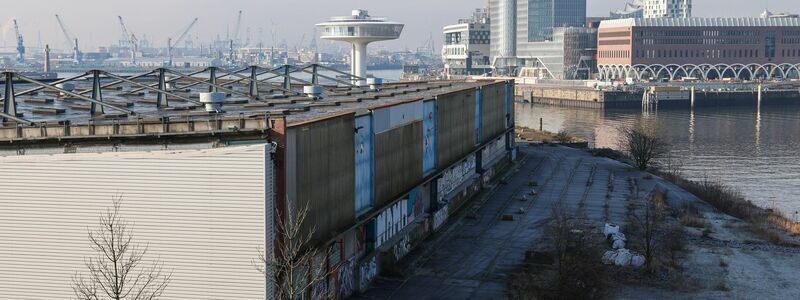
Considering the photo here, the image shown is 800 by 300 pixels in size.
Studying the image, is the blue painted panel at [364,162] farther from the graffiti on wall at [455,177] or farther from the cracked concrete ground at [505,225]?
the graffiti on wall at [455,177]

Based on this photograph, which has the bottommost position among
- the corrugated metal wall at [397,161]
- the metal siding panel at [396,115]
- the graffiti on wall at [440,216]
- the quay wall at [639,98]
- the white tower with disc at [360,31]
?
the graffiti on wall at [440,216]

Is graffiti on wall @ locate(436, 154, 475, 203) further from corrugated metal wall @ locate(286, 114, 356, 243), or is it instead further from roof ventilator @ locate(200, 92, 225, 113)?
corrugated metal wall @ locate(286, 114, 356, 243)

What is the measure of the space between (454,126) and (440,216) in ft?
24.6

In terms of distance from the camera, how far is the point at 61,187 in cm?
2853

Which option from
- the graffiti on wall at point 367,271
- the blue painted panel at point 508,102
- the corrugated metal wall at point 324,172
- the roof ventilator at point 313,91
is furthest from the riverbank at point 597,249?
the blue painted panel at point 508,102

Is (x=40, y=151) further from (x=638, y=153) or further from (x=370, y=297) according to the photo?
(x=638, y=153)

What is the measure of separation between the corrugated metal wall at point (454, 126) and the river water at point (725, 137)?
→ 19040 mm

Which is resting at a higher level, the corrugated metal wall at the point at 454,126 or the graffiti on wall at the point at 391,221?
the corrugated metal wall at the point at 454,126

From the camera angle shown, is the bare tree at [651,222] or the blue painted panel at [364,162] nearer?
the blue painted panel at [364,162]

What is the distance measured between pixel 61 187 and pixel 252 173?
5.41 meters

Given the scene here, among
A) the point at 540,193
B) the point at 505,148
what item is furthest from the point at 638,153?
the point at 540,193

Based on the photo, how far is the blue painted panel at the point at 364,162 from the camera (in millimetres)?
36531

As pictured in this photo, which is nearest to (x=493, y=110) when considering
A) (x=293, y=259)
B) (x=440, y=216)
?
(x=440, y=216)

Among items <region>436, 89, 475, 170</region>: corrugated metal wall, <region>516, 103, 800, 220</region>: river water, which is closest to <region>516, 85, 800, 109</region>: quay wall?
<region>516, 103, 800, 220</region>: river water
